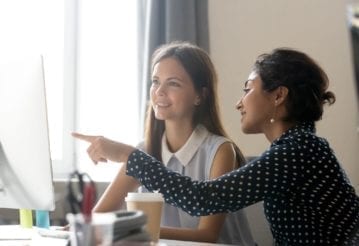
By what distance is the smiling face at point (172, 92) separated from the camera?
1.72m

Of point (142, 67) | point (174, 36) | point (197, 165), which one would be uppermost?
point (174, 36)

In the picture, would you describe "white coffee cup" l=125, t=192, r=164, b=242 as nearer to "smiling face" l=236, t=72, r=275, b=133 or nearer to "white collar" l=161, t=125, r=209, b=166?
"smiling face" l=236, t=72, r=275, b=133

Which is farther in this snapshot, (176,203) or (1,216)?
(1,216)

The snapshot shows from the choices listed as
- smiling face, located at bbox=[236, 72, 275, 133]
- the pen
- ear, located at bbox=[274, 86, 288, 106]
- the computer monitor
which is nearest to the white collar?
smiling face, located at bbox=[236, 72, 275, 133]

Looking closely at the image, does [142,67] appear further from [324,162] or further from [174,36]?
[324,162]

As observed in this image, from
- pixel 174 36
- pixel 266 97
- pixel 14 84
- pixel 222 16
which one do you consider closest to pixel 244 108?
pixel 266 97

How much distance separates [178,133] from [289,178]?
26.2 inches

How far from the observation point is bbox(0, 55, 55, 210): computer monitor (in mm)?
1081

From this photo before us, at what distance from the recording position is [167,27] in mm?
2266

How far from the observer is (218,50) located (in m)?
2.41

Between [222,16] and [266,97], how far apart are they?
3.60 feet

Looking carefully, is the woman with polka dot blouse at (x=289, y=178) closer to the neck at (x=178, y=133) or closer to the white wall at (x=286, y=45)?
the neck at (x=178, y=133)

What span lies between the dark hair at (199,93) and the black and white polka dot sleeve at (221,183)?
0.54m

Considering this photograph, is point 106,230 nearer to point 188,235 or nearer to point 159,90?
point 188,235
